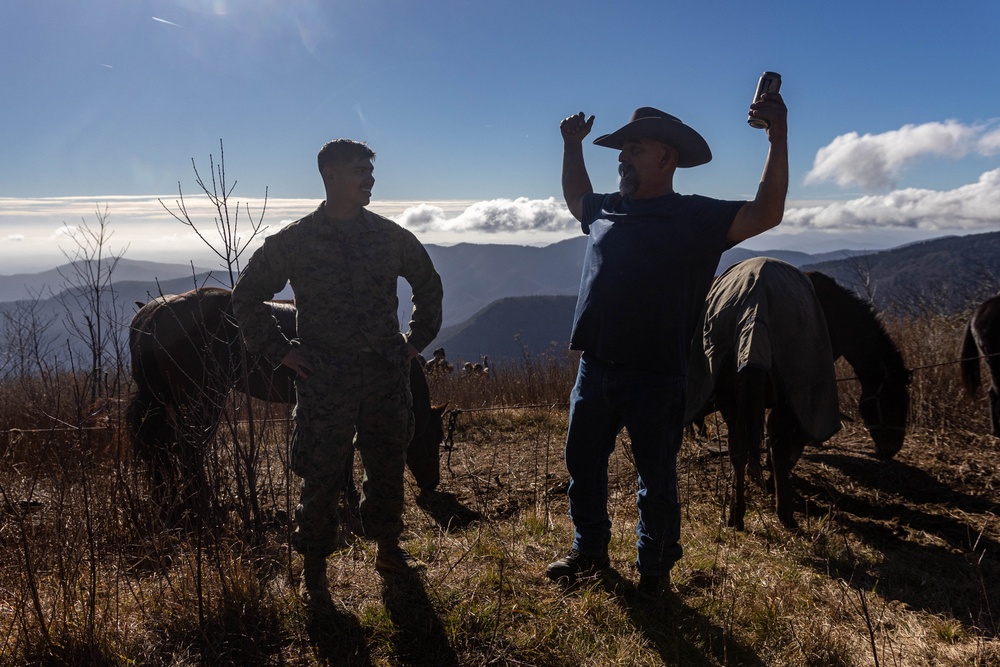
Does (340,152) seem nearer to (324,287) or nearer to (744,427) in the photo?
(324,287)

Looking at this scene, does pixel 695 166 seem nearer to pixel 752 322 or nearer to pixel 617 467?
pixel 752 322

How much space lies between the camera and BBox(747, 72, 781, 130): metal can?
95.0 inches

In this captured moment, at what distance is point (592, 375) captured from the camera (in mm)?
2947

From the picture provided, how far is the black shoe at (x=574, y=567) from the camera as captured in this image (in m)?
3.09

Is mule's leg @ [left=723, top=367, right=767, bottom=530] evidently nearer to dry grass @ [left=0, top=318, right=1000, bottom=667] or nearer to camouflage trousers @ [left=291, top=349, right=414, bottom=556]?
dry grass @ [left=0, top=318, right=1000, bottom=667]

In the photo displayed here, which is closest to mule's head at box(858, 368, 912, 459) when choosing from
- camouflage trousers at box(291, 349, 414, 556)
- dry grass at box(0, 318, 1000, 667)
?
dry grass at box(0, 318, 1000, 667)

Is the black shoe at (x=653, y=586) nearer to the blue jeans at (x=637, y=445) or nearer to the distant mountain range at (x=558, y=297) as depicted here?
the blue jeans at (x=637, y=445)

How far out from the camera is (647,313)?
2.75m

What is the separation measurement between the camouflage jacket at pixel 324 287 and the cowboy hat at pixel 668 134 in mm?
1230

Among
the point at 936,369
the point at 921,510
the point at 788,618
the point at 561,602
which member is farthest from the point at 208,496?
the point at 936,369

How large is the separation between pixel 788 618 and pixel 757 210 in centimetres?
175

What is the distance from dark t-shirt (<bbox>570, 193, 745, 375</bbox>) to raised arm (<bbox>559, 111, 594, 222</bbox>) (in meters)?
0.49

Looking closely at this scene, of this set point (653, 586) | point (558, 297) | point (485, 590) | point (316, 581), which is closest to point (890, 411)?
point (653, 586)

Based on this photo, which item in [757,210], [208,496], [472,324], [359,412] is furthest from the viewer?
[472,324]
